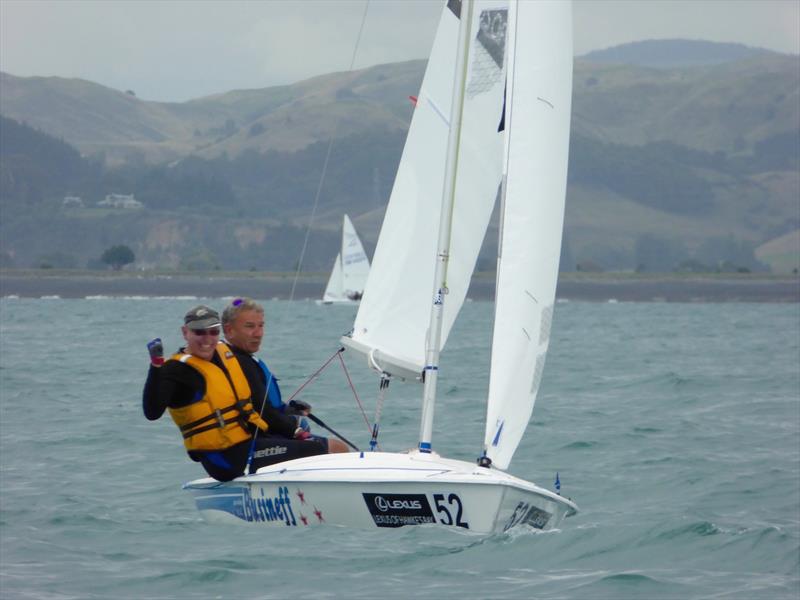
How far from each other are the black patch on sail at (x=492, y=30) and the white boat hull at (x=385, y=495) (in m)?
2.54

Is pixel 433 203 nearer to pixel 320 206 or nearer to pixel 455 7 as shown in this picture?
pixel 455 7

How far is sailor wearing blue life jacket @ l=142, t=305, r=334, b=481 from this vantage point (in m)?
7.70

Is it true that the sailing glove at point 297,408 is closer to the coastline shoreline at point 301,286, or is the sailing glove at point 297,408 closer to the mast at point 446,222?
the mast at point 446,222

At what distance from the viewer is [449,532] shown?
7867 millimetres

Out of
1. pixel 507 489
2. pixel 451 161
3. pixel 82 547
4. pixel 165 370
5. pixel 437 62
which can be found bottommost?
pixel 82 547

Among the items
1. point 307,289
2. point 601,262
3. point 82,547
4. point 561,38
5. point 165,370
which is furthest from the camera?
point 601,262

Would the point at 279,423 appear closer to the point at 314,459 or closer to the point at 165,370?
the point at 314,459

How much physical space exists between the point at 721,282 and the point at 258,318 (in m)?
85.2

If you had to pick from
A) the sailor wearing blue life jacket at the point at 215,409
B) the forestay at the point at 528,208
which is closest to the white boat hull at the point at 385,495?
the sailor wearing blue life jacket at the point at 215,409

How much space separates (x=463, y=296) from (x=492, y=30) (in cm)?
164

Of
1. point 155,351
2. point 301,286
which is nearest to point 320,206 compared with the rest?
point 301,286

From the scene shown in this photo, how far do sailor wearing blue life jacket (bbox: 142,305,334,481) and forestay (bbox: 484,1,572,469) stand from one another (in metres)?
1.19

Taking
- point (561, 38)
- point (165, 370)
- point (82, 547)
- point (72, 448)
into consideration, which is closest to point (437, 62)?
point (561, 38)

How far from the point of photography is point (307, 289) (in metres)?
80.2
